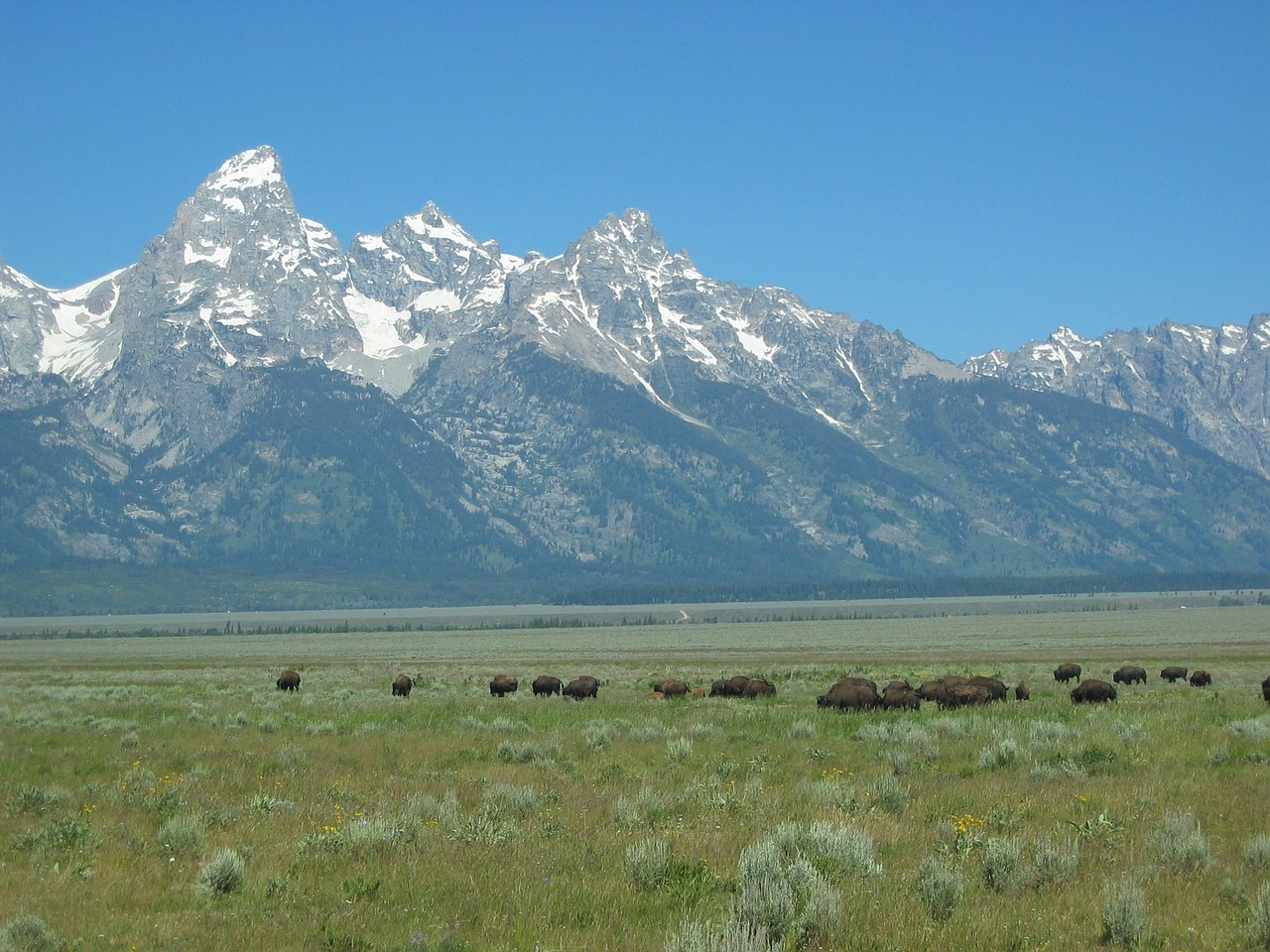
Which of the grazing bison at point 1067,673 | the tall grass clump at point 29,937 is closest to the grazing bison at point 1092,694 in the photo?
the grazing bison at point 1067,673

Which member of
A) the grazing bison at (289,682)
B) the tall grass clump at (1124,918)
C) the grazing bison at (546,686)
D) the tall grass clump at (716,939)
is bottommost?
the grazing bison at (289,682)

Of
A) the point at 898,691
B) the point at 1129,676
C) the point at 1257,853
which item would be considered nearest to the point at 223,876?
the point at 1257,853

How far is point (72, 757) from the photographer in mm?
22656

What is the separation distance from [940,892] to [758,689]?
27.8 m

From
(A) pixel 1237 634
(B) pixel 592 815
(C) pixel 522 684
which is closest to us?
(B) pixel 592 815

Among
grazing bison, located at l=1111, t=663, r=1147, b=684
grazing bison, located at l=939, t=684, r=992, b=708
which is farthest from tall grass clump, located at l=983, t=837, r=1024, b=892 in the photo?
grazing bison, located at l=1111, t=663, r=1147, b=684

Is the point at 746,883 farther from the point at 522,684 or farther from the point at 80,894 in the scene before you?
the point at 522,684

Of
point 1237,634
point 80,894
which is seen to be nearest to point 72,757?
point 80,894

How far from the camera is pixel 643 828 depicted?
47.6 ft

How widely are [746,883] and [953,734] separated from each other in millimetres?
14081

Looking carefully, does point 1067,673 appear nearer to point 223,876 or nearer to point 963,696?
point 963,696

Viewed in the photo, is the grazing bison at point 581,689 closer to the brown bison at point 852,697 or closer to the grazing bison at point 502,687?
the grazing bison at point 502,687

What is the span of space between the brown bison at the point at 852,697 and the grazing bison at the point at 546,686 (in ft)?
41.9

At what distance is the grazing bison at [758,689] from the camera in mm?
37844
